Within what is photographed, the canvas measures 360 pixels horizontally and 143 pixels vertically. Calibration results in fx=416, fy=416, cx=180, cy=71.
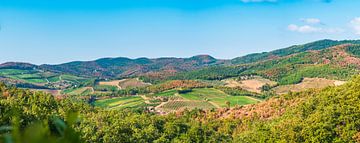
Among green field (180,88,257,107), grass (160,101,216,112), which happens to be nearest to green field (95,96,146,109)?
grass (160,101,216,112)

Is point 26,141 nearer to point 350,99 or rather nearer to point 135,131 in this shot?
point 135,131

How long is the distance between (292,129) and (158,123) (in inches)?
1115

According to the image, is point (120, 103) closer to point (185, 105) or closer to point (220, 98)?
point (185, 105)

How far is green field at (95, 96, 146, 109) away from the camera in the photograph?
180 metres

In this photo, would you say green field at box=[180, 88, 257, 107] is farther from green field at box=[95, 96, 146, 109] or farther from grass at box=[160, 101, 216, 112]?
green field at box=[95, 96, 146, 109]

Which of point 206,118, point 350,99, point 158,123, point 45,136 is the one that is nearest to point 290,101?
point 206,118

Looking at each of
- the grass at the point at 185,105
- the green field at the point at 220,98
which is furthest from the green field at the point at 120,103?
the green field at the point at 220,98

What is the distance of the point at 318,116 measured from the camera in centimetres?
7512

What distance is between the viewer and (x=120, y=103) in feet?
618

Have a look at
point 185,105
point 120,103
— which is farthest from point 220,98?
point 120,103

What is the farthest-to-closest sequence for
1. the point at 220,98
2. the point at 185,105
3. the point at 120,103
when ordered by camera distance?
the point at 220,98
the point at 120,103
the point at 185,105

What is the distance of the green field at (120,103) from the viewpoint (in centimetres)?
17969

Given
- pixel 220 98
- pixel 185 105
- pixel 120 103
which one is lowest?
pixel 185 105

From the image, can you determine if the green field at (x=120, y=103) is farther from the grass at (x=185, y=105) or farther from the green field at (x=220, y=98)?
the green field at (x=220, y=98)
